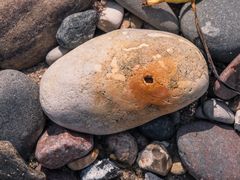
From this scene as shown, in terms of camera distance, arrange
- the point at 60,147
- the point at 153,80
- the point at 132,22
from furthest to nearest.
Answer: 1. the point at 132,22
2. the point at 60,147
3. the point at 153,80

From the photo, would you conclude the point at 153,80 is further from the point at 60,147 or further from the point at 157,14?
the point at 60,147

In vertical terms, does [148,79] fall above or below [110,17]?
below

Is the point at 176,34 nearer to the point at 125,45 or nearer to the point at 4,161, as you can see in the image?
the point at 125,45

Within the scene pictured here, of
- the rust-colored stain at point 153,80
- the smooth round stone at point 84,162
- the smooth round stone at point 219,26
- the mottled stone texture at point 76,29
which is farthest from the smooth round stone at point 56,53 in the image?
the smooth round stone at point 219,26

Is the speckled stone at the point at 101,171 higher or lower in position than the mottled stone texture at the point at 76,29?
lower

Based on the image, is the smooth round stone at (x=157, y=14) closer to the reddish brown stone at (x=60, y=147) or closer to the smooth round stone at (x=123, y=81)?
the smooth round stone at (x=123, y=81)

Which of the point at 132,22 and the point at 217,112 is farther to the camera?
the point at 132,22

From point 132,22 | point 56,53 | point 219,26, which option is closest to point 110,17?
point 132,22
